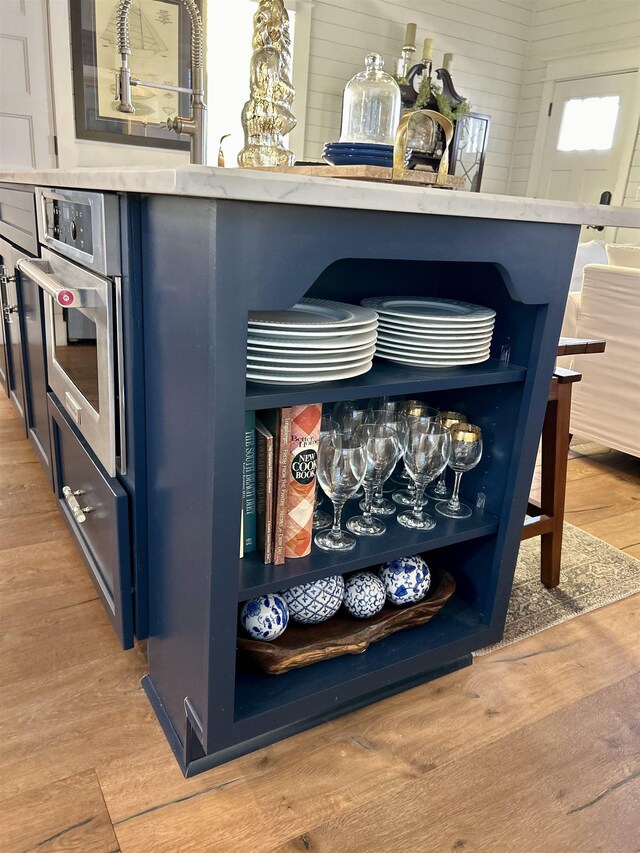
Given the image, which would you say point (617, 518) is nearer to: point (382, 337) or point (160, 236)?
point (382, 337)

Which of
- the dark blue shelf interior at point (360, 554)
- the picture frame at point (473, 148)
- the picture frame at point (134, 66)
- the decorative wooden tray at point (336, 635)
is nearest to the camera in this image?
the dark blue shelf interior at point (360, 554)

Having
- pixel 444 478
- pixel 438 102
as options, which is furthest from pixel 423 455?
pixel 438 102

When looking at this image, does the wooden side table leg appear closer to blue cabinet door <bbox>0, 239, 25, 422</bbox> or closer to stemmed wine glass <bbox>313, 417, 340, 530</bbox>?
stemmed wine glass <bbox>313, 417, 340, 530</bbox>

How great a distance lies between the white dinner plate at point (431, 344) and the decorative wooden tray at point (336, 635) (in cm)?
55

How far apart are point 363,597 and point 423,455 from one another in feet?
1.03

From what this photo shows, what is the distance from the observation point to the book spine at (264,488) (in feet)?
3.39

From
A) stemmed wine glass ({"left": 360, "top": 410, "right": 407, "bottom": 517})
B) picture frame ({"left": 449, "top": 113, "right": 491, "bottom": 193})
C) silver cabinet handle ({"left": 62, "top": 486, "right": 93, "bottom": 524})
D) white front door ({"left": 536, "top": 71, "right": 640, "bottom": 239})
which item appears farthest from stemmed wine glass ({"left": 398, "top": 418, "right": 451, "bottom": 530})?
white front door ({"left": 536, "top": 71, "right": 640, "bottom": 239})

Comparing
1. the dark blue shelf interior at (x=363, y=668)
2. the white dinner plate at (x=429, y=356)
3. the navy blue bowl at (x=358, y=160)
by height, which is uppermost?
the navy blue bowl at (x=358, y=160)

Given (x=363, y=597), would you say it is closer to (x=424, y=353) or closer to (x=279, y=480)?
(x=279, y=480)

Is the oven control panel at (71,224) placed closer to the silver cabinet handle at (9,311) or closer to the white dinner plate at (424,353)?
the white dinner plate at (424,353)

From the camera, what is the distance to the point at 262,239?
811 millimetres

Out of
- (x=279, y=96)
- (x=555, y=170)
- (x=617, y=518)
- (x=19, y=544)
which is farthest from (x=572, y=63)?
(x=19, y=544)

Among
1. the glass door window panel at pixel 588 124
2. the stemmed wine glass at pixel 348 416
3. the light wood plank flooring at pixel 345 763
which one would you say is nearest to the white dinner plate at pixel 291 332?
the stemmed wine glass at pixel 348 416

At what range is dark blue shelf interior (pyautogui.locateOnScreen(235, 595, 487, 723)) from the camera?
111 centimetres
